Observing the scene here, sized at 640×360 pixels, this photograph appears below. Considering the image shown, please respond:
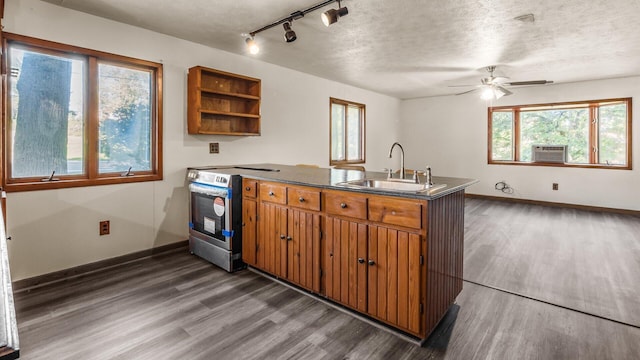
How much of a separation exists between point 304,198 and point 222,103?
2194 mm

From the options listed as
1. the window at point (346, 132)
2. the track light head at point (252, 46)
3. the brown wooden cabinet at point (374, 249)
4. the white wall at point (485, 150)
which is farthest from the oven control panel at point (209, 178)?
the white wall at point (485, 150)

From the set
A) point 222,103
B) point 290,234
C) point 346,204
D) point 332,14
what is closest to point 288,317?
point 290,234

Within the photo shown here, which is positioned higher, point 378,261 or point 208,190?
point 208,190

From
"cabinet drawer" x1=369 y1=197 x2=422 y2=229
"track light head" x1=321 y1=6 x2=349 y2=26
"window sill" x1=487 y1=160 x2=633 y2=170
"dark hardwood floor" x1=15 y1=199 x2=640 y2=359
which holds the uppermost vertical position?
"track light head" x1=321 y1=6 x2=349 y2=26

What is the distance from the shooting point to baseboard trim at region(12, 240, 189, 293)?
8.76 ft

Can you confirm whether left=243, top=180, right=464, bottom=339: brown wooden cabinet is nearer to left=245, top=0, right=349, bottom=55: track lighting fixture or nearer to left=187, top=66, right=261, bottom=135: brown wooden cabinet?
left=245, top=0, right=349, bottom=55: track lighting fixture

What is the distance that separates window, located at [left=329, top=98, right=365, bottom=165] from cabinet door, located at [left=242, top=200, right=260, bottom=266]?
315 cm

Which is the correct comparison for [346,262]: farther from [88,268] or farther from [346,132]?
[346,132]

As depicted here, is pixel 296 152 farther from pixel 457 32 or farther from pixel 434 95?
pixel 434 95

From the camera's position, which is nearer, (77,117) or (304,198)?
(304,198)

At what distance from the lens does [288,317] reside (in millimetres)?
2217

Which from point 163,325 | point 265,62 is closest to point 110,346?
point 163,325

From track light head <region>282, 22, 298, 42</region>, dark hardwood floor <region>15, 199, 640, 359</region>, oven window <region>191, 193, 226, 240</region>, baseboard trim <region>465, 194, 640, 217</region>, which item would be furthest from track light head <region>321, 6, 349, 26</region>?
baseboard trim <region>465, 194, 640, 217</region>

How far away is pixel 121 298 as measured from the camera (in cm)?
249
